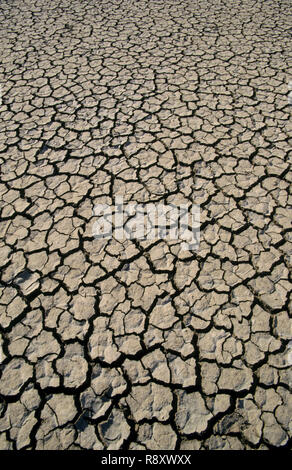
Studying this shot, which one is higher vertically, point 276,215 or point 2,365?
point 276,215

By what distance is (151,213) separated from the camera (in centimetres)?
218

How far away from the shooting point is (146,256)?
196 cm

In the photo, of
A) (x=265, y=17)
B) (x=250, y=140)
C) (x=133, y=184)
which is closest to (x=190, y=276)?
(x=133, y=184)

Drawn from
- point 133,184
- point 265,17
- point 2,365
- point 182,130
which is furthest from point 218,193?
point 265,17

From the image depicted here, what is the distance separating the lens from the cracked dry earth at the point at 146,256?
1396 mm

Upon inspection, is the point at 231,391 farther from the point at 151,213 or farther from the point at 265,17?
the point at 265,17

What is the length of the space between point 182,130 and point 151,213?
1.08 m

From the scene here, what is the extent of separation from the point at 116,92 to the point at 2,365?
2.86m

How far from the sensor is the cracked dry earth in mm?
1396

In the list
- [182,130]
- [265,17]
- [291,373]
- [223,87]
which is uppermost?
[265,17]

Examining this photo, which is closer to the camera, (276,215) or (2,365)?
(2,365)
